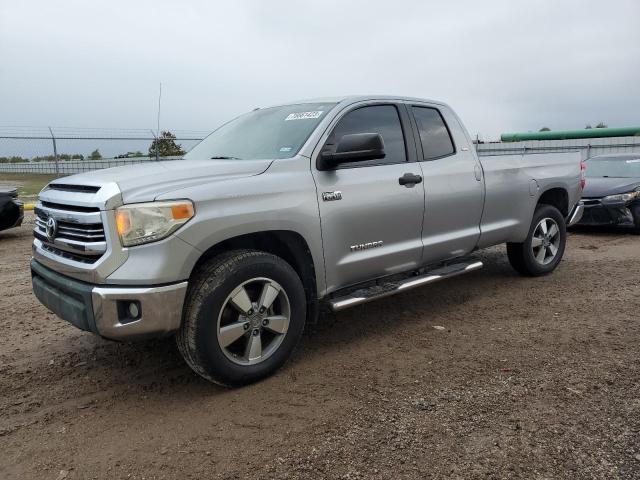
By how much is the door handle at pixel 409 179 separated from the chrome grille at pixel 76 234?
2250mm

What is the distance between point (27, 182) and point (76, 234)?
67.1 ft

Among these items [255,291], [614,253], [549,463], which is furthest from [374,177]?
[614,253]

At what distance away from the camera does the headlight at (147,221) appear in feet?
9.67

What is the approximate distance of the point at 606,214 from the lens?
8.96 metres

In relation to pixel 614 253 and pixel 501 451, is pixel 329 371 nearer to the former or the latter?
pixel 501 451

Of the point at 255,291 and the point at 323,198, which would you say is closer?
the point at 255,291

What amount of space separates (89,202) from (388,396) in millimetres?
2080

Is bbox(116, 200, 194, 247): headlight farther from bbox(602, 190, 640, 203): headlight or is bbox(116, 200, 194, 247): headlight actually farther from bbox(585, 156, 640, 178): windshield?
bbox(585, 156, 640, 178): windshield

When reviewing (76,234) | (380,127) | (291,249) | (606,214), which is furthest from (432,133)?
(606,214)

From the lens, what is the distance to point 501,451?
8.62ft

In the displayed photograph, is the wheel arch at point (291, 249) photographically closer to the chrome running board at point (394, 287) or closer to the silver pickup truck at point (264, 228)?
the silver pickup truck at point (264, 228)

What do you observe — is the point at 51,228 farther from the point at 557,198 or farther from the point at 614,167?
the point at 614,167

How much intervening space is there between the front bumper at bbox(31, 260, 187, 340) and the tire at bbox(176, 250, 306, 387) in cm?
14

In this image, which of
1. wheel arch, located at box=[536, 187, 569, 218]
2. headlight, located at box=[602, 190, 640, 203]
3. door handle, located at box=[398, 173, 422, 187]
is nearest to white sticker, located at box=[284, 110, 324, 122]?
door handle, located at box=[398, 173, 422, 187]
